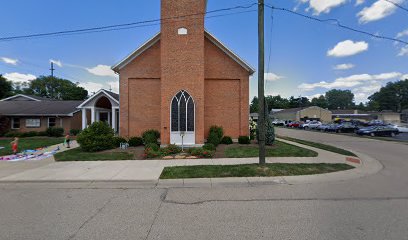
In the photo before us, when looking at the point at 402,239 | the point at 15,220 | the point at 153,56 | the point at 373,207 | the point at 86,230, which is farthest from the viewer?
the point at 153,56

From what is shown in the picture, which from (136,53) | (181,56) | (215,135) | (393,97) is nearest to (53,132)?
(136,53)

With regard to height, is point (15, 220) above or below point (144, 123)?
below

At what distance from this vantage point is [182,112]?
1403cm

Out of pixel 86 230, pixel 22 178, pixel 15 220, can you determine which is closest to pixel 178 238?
pixel 86 230

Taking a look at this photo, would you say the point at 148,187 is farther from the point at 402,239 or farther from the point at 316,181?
the point at 402,239

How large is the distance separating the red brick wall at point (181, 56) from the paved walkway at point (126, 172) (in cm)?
462

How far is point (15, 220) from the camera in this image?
438 cm

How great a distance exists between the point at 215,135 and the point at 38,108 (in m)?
25.7

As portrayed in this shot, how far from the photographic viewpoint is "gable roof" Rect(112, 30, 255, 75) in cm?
1609

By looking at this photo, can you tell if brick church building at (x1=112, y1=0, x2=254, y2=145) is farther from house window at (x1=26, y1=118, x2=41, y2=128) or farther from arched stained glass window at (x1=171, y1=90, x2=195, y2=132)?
house window at (x1=26, y1=118, x2=41, y2=128)

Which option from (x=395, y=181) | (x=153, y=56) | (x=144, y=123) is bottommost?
(x=395, y=181)

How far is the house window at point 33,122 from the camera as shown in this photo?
26234 mm

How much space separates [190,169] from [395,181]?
6.96 meters

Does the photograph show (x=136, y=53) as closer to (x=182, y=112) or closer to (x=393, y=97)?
(x=182, y=112)
